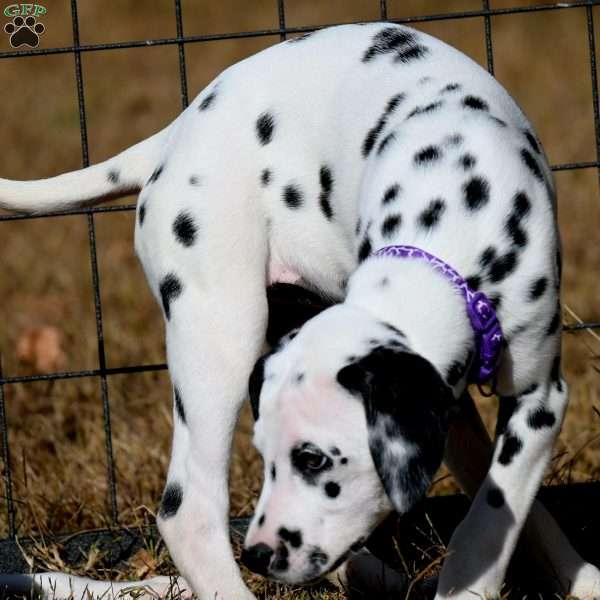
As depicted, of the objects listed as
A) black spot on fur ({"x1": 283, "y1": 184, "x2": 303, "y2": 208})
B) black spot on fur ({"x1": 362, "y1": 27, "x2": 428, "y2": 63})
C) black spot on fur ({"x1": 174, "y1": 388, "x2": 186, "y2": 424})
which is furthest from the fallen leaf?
black spot on fur ({"x1": 362, "y1": 27, "x2": 428, "y2": 63})

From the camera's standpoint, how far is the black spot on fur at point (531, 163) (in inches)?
133

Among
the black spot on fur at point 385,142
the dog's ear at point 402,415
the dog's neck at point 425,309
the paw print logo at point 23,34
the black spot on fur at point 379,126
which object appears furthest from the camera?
the paw print logo at point 23,34

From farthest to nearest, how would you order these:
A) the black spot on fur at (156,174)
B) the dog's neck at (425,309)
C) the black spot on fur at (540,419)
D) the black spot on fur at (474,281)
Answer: the black spot on fur at (156,174) → the black spot on fur at (540,419) → the black spot on fur at (474,281) → the dog's neck at (425,309)

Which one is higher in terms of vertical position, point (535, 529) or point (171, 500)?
point (171, 500)

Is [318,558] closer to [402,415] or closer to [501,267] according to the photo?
[402,415]

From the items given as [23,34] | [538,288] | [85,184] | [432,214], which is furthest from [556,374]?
[23,34]

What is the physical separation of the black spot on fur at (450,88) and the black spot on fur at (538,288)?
1.99ft

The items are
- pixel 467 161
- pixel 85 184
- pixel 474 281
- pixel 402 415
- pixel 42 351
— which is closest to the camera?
pixel 402 415

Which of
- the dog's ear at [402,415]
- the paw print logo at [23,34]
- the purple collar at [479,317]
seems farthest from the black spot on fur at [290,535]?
the paw print logo at [23,34]

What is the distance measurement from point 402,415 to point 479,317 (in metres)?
0.41

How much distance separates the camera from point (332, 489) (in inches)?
117

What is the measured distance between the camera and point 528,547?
12.8 ft

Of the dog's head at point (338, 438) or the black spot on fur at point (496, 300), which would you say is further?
the black spot on fur at point (496, 300)

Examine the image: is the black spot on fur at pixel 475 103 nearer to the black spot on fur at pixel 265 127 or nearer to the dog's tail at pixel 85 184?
the black spot on fur at pixel 265 127
